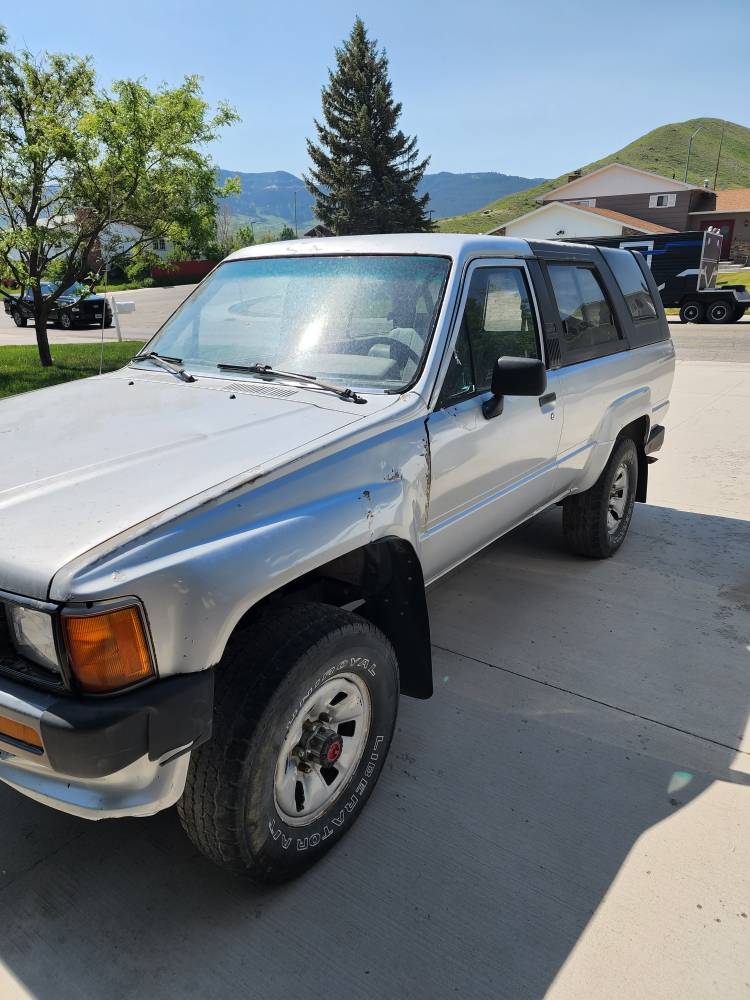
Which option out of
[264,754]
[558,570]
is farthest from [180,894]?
[558,570]

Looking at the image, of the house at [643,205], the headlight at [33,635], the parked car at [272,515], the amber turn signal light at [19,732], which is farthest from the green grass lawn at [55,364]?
the house at [643,205]

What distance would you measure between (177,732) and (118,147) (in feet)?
35.1

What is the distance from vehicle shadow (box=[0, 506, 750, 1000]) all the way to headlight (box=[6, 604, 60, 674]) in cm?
92

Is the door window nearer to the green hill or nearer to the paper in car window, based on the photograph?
the paper in car window

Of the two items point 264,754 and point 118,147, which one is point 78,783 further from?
point 118,147

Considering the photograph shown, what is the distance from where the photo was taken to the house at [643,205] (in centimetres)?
4900

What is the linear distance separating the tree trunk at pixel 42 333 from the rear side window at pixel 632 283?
32.7 ft

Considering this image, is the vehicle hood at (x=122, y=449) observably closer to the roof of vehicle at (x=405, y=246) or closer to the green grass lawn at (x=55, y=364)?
the roof of vehicle at (x=405, y=246)

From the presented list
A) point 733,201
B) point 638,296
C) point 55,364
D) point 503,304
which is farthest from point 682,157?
point 503,304

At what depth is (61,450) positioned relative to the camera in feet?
7.60

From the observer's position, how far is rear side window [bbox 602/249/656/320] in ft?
15.4

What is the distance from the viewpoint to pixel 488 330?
3.24 meters

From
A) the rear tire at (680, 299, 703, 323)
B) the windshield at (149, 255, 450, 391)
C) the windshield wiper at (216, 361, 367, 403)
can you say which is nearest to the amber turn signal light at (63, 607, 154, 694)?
the windshield wiper at (216, 361, 367, 403)

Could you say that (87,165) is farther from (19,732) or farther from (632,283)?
(19,732)
